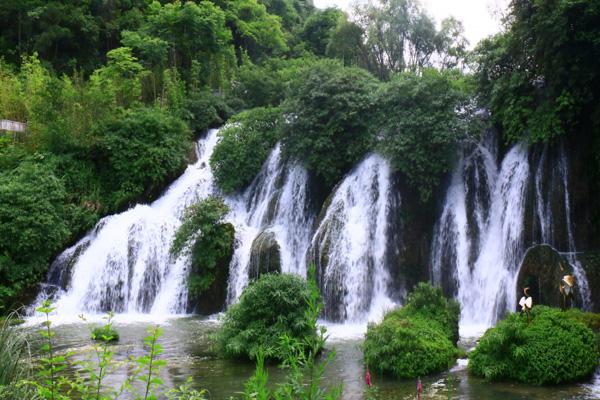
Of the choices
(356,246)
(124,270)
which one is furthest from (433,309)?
(124,270)

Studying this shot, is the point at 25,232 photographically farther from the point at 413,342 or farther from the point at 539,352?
the point at 539,352

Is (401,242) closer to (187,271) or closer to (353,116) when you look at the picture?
(353,116)

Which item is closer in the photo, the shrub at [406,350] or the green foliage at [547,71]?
the shrub at [406,350]

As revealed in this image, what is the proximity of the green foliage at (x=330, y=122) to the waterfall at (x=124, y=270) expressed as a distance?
15.8 ft

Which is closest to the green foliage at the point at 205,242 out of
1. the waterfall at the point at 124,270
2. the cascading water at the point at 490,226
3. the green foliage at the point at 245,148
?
the waterfall at the point at 124,270

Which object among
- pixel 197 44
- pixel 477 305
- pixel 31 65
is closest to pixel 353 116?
pixel 477 305

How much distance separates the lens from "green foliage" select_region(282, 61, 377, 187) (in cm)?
1668

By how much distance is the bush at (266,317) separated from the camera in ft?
31.8

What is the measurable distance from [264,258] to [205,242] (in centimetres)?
193

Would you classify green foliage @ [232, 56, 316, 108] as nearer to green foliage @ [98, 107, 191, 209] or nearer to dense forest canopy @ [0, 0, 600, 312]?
dense forest canopy @ [0, 0, 600, 312]

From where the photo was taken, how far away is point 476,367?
27.1 feet

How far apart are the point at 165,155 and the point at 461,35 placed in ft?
55.1

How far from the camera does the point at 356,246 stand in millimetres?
14445

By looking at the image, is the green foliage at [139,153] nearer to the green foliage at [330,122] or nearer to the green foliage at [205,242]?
the green foliage at [205,242]
